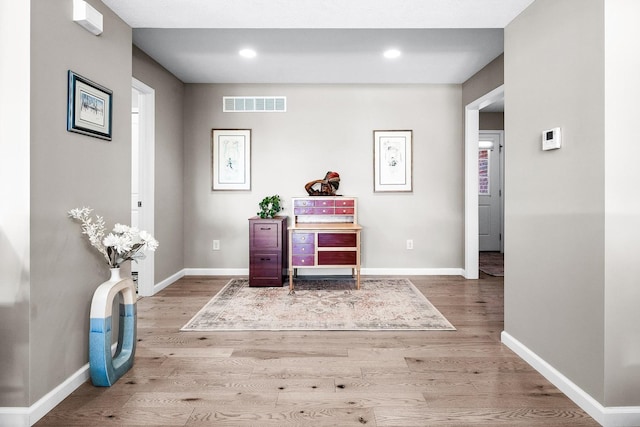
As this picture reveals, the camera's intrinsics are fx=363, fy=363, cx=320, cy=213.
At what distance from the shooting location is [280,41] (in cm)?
335

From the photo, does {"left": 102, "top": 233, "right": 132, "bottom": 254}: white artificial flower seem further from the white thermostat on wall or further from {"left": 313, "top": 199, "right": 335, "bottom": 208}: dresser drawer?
{"left": 313, "top": 199, "right": 335, "bottom": 208}: dresser drawer

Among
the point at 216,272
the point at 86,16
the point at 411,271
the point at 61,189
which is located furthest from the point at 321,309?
the point at 86,16

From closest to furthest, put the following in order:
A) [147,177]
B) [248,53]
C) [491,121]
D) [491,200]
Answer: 1. [248,53]
2. [147,177]
3. [491,121]
4. [491,200]

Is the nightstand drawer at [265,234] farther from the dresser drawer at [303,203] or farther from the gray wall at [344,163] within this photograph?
the gray wall at [344,163]

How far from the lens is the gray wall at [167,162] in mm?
3896

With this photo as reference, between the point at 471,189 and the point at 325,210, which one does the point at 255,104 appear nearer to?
the point at 325,210

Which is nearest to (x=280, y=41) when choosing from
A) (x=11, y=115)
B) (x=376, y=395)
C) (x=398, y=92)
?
(x=398, y=92)

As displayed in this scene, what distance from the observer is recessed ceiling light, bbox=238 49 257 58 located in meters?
3.57

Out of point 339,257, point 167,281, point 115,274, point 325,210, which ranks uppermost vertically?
point 325,210

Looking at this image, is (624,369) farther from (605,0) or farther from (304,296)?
(304,296)

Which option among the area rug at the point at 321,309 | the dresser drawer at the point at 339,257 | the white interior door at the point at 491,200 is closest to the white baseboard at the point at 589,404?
the area rug at the point at 321,309

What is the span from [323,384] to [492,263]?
14.7ft

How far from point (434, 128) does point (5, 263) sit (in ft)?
14.6

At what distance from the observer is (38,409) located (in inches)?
67.0
